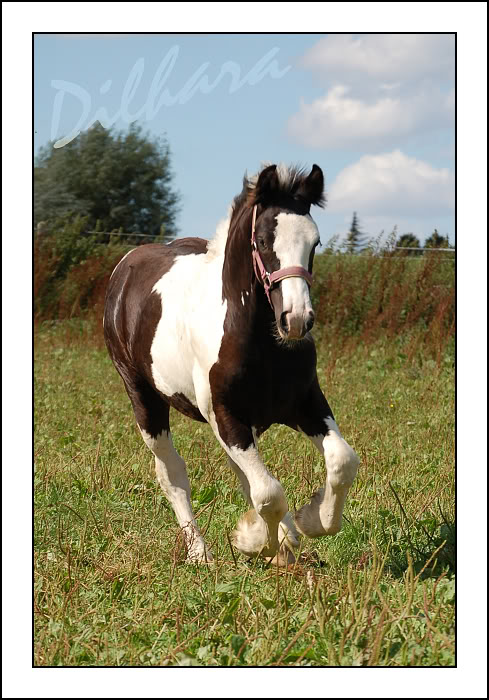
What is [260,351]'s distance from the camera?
429cm

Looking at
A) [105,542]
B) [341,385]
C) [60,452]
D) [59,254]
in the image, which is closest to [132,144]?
[59,254]

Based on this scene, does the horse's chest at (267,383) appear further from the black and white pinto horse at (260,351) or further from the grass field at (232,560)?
the grass field at (232,560)

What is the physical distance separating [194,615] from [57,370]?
874 cm

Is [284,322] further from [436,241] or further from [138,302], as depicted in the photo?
[436,241]

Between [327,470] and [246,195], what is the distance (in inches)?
59.8

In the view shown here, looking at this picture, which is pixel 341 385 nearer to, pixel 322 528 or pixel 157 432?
pixel 157 432

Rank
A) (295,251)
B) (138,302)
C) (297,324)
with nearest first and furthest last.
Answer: (297,324)
(295,251)
(138,302)

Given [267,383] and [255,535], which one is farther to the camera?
[255,535]

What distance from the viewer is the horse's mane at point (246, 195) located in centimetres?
417

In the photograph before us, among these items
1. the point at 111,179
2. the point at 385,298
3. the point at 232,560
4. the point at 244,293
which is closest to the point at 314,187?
the point at 244,293

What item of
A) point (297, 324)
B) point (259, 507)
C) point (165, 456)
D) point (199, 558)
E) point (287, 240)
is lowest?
point (199, 558)

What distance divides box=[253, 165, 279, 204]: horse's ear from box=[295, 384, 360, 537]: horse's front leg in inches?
42.3

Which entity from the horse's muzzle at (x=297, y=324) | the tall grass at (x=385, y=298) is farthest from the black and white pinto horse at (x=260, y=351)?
the tall grass at (x=385, y=298)

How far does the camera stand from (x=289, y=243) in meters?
3.93
